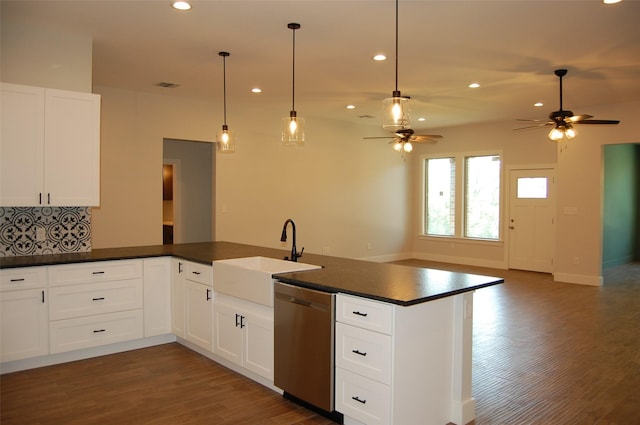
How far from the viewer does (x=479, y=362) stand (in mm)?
4273

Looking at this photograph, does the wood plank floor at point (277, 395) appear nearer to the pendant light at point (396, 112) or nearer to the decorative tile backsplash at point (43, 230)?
the decorative tile backsplash at point (43, 230)

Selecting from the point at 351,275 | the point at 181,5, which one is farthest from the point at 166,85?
the point at 351,275

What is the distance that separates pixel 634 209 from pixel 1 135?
12483mm

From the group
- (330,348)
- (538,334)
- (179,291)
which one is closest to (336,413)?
(330,348)

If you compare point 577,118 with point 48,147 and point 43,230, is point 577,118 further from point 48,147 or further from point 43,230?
point 43,230

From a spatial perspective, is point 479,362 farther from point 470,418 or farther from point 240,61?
point 240,61

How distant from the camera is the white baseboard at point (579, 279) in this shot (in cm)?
798

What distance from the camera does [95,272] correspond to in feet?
13.8

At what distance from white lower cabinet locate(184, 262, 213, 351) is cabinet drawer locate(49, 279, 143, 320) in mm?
493

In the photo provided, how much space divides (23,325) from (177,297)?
126cm

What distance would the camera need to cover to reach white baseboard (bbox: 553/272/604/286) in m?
7.98

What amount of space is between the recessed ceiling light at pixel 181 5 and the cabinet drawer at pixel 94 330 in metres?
2.70

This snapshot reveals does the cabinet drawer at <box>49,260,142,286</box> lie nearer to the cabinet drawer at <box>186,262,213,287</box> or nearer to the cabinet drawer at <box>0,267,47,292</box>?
the cabinet drawer at <box>0,267,47,292</box>

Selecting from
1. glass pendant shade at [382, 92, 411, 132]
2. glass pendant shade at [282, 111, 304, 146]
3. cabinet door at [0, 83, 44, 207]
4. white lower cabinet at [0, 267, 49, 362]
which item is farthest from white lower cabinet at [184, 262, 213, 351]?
glass pendant shade at [382, 92, 411, 132]
